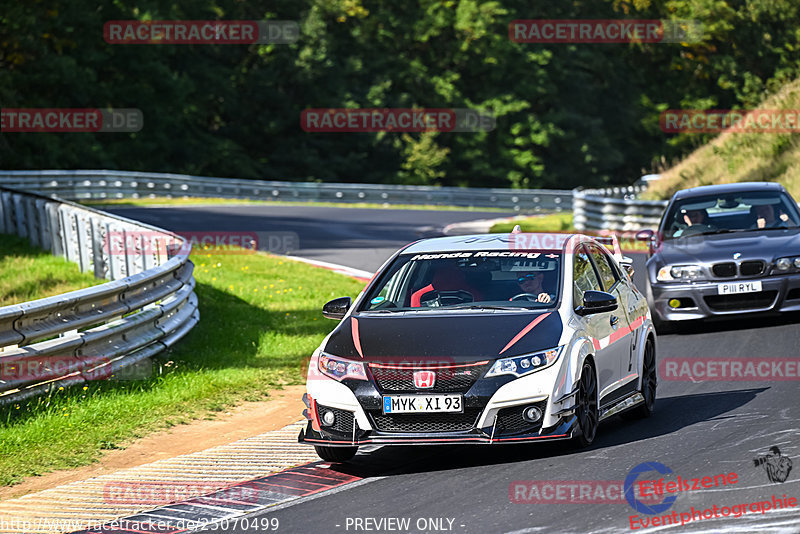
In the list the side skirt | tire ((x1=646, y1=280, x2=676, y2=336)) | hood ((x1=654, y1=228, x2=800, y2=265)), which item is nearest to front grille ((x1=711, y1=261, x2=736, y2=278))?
hood ((x1=654, y1=228, x2=800, y2=265))

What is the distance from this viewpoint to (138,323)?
12055 mm

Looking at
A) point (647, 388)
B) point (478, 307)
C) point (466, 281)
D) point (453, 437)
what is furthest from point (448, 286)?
point (647, 388)

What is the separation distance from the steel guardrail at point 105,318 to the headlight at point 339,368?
9.49 feet

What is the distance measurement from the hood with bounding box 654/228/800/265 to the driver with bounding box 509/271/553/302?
219 inches

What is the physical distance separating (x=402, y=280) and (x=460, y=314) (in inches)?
33.2

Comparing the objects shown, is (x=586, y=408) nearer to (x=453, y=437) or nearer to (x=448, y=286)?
(x=453, y=437)

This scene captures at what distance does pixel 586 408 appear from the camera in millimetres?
8352

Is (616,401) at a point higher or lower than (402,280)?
lower

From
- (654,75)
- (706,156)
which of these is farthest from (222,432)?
(654,75)

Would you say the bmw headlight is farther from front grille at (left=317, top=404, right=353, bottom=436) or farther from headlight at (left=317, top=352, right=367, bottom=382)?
front grille at (left=317, top=404, right=353, bottom=436)

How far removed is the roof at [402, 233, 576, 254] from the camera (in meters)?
9.32

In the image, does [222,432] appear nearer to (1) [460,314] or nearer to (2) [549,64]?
(1) [460,314]

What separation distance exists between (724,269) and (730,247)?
0.34m

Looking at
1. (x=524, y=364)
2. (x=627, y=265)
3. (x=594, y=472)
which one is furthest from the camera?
(x=627, y=265)
